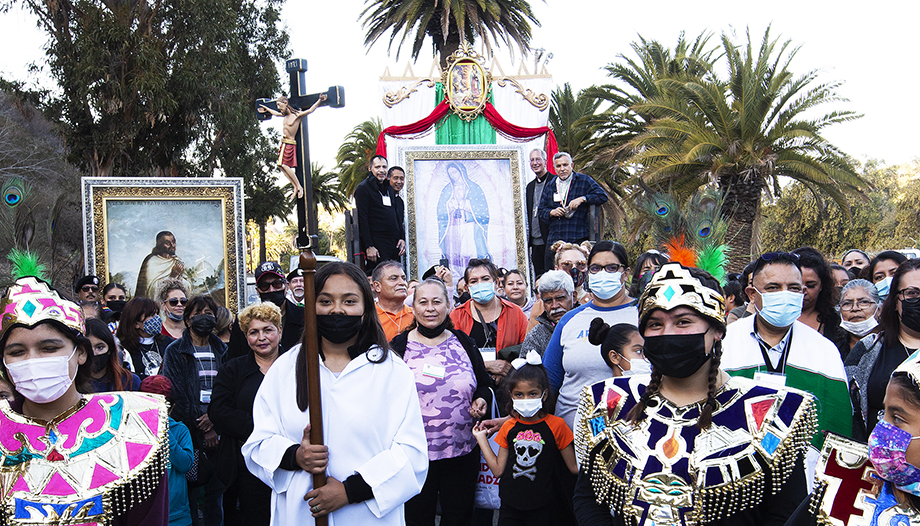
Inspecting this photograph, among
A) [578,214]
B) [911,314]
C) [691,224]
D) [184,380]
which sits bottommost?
[184,380]

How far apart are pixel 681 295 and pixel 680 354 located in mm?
205

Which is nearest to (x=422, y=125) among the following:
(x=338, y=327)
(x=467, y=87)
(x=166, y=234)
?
(x=467, y=87)

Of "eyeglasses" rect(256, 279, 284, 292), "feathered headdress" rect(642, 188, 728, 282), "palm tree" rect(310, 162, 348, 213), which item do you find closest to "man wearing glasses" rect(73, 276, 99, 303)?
"eyeglasses" rect(256, 279, 284, 292)

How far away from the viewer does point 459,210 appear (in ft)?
44.6

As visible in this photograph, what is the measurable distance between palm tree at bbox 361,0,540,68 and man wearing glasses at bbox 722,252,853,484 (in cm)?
1921

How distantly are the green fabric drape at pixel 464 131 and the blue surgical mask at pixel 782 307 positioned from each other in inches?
512

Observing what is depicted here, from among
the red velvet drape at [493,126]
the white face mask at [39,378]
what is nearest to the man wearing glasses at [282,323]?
the white face mask at [39,378]

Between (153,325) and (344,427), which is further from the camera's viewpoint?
(153,325)

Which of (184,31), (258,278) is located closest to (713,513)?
(258,278)

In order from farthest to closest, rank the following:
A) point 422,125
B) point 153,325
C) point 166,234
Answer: point 422,125, point 166,234, point 153,325

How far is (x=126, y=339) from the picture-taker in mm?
6035

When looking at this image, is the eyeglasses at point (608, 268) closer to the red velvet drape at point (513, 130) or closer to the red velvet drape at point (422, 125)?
the red velvet drape at point (513, 130)

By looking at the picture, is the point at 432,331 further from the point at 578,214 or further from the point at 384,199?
the point at 384,199

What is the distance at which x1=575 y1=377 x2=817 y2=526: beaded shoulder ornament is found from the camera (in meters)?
2.29
